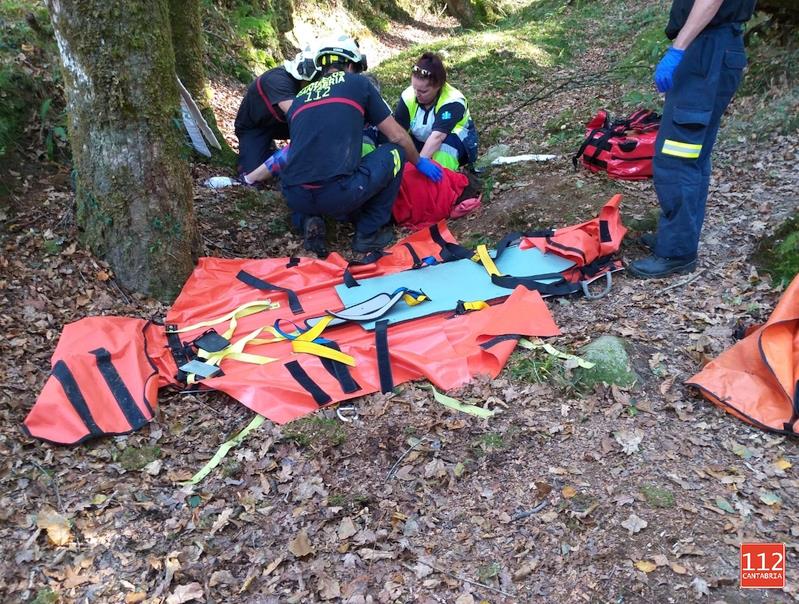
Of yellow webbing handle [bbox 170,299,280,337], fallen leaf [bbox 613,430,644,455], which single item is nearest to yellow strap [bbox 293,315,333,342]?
yellow webbing handle [bbox 170,299,280,337]

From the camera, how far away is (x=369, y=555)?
7.59 ft

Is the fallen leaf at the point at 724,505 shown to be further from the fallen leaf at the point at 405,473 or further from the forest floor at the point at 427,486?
the fallen leaf at the point at 405,473

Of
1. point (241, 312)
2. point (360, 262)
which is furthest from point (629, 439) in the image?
point (241, 312)

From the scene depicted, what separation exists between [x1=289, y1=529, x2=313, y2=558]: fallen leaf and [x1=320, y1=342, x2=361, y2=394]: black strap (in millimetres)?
871

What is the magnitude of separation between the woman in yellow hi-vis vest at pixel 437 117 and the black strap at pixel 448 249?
39.3 inches

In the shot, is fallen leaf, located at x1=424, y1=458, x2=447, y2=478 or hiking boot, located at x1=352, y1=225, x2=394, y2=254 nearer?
fallen leaf, located at x1=424, y1=458, x2=447, y2=478

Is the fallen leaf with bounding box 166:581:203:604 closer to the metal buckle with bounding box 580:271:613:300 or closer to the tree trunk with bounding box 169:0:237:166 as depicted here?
the metal buckle with bounding box 580:271:613:300

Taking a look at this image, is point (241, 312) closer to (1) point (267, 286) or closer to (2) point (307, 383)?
(1) point (267, 286)

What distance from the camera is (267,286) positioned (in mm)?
4059

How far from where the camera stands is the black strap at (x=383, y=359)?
3.17m

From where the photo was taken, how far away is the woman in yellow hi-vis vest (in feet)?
16.5

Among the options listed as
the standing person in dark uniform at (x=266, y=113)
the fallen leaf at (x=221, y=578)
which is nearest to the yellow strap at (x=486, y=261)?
the standing person in dark uniform at (x=266, y=113)

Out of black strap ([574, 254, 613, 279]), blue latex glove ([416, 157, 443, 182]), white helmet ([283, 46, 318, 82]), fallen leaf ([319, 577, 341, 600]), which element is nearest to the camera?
fallen leaf ([319, 577, 341, 600])

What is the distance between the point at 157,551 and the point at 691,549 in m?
2.03
